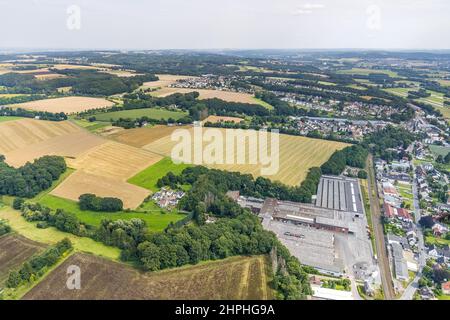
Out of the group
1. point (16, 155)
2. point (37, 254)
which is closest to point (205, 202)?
point (37, 254)

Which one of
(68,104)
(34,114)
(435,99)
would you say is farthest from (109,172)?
(435,99)

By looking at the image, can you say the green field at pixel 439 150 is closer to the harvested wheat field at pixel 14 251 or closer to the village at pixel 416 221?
the village at pixel 416 221

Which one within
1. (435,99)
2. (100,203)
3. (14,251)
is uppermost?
(435,99)

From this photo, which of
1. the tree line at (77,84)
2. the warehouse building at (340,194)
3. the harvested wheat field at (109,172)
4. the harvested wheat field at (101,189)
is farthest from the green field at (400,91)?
the harvested wheat field at (101,189)

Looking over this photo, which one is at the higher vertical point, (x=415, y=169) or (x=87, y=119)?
(x=87, y=119)

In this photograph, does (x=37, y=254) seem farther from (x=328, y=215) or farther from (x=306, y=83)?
(x=306, y=83)

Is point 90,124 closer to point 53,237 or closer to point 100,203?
point 100,203

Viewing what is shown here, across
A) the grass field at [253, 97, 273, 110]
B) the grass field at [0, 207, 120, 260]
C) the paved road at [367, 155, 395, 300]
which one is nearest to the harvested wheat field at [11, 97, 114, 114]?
the grass field at [253, 97, 273, 110]
